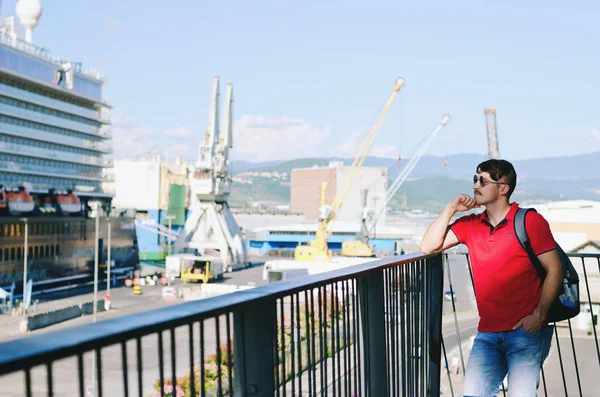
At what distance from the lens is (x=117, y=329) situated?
1.39 metres

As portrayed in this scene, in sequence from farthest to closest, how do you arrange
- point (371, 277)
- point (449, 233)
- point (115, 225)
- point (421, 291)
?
1. point (115, 225)
2. point (421, 291)
3. point (449, 233)
4. point (371, 277)

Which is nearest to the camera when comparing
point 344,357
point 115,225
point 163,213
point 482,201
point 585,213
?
point 344,357

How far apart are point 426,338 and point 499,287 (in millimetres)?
1057

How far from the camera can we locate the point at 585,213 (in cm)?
3822

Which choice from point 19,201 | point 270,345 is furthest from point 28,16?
point 270,345

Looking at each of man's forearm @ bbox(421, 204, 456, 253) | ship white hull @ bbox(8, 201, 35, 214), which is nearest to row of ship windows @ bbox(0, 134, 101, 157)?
ship white hull @ bbox(8, 201, 35, 214)

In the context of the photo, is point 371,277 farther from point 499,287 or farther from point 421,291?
point 421,291

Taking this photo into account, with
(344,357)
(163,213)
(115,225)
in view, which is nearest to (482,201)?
(344,357)

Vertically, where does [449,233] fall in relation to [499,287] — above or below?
above

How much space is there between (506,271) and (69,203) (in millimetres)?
51012

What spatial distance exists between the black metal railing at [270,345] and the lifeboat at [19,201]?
4435 cm

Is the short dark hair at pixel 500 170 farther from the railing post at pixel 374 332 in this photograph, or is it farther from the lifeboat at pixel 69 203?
the lifeboat at pixel 69 203

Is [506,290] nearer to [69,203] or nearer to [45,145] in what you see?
[69,203]

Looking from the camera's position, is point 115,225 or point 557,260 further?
point 115,225
